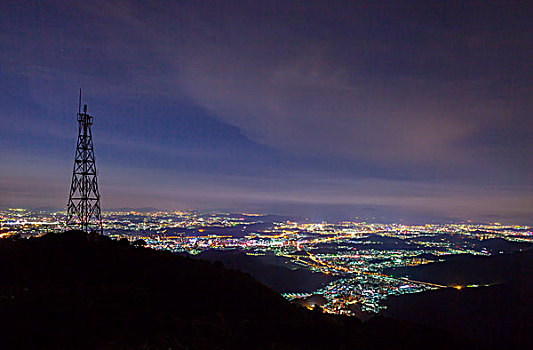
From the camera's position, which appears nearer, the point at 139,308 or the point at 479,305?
the point at 139,308

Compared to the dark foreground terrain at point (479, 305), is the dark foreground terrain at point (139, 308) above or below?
above

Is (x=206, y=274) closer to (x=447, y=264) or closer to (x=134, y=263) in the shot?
(x=134, y=263)

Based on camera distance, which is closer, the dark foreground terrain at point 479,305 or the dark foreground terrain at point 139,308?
the dark foreground terrain at point 139,308

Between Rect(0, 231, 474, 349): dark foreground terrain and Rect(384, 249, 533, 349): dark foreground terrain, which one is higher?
Rect(0, 231, 474, 349): dark foreground terrain

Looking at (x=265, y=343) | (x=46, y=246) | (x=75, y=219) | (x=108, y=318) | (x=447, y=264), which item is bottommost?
(x=447, y=264)

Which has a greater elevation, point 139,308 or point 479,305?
point 139,308

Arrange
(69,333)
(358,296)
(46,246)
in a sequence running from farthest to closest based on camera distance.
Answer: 1. (358,296)
2. (46,246)
3. (69,333)

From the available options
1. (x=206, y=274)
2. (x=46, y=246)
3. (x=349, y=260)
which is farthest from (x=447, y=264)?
(x=46, y=246)

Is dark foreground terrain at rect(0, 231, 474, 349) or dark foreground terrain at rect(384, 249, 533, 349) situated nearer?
dark foreground terrain at rect(0, 231, 474, 349)
